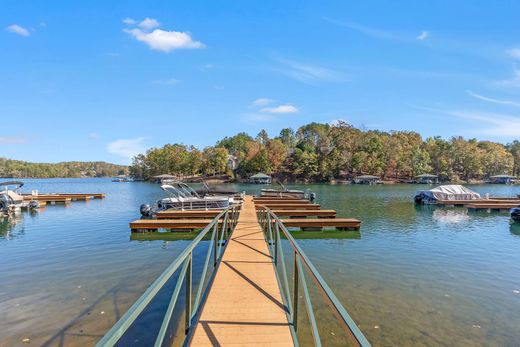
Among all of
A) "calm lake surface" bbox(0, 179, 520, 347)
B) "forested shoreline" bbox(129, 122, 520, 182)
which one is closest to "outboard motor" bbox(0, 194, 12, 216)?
"calm lake surface" bbox(0, 179, 520, 347)

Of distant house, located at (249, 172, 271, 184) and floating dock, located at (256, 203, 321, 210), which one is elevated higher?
distant house, located at (249, 172, 271, 184)

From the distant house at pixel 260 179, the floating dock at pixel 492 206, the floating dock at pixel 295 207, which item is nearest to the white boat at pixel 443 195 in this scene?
the floating dock at pixel 492 206

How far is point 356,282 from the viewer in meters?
8.69

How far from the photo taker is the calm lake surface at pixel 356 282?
617 cm

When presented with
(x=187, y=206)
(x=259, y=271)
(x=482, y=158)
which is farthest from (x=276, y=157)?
(x=259, y=271)

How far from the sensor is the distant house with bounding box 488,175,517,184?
91.1 meters

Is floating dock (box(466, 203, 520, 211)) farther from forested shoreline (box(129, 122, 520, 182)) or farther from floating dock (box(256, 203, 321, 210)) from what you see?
forested shoreline (box(129, 122, 520, 182))

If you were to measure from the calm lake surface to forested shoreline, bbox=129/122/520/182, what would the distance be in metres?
73.6

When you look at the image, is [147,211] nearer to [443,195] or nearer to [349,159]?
[443,195]

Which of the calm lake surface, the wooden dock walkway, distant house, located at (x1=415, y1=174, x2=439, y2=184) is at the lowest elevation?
the calm lake surface

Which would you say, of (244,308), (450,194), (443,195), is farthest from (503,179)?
(244,308)

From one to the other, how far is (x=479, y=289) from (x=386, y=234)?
24.0ft

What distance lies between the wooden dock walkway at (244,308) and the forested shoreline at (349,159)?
270 feet

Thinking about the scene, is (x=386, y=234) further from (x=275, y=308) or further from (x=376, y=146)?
(x=376, y=146)
